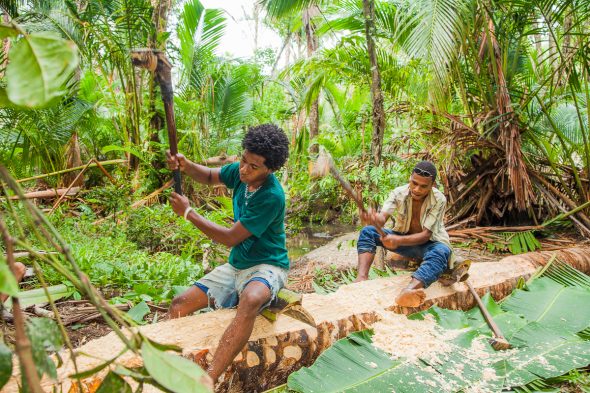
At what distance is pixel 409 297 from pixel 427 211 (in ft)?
2.68

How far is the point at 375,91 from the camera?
170 inches

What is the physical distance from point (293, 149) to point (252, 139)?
23.3 feet

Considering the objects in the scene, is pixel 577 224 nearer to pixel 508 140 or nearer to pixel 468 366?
pixel 508 140

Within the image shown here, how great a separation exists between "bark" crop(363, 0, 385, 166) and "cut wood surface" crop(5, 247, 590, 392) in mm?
1621

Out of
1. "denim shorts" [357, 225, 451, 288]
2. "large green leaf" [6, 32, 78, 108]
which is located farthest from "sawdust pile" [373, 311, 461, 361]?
"large green leaf" [6, 32, 78, 108]

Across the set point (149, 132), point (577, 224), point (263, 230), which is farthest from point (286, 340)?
point (149, 132)

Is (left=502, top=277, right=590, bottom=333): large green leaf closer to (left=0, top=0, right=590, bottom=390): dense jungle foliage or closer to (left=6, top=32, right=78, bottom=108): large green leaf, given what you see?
(left=0, top=0, right=590, bottom=390): dense jungle foliage

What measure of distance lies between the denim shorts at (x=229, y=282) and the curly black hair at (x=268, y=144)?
56 centimetres

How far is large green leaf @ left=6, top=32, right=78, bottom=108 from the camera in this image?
501mm

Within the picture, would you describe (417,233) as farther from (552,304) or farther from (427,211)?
(552,304)

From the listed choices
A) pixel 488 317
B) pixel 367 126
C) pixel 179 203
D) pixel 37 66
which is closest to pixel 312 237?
pixel 367 126

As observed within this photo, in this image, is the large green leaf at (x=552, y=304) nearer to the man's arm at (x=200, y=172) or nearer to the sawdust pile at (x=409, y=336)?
the sawdust pile at (x=409, y=336)

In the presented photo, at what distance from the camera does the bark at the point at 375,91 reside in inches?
170

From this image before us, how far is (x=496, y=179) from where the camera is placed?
17.4 feet
